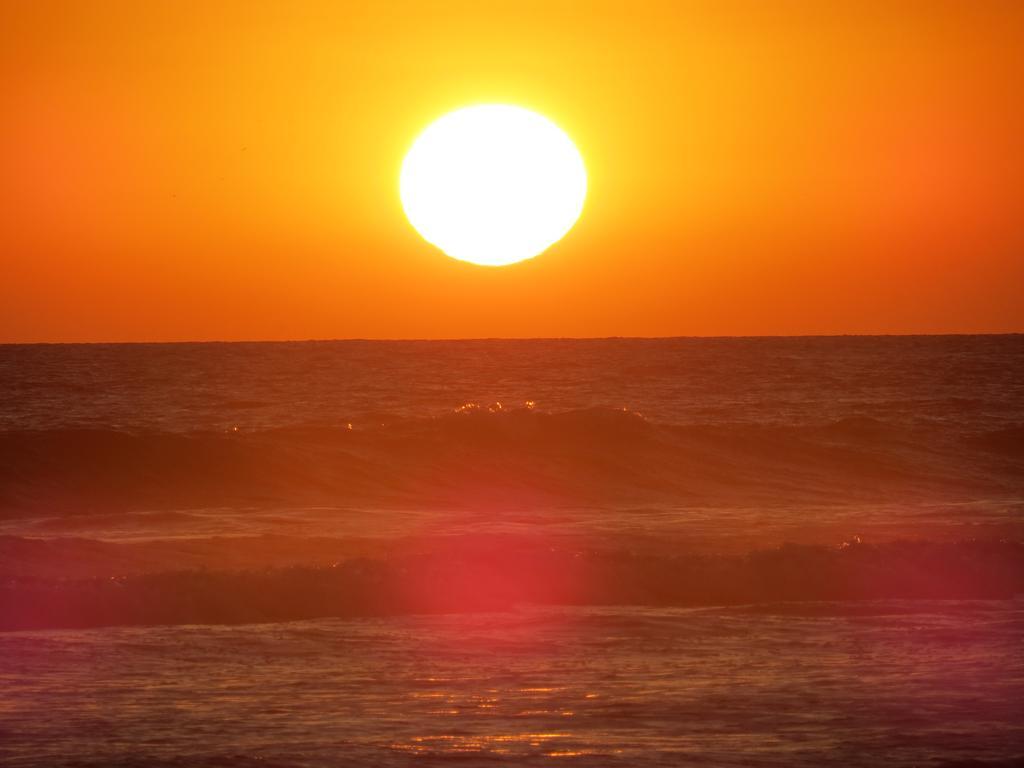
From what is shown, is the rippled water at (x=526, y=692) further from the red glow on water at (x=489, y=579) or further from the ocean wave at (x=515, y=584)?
the red glow on water at (x=489, y=579)

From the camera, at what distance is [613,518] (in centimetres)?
2603

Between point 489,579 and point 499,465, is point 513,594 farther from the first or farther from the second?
point 499,465

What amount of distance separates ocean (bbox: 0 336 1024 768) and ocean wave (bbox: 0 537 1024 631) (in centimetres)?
5

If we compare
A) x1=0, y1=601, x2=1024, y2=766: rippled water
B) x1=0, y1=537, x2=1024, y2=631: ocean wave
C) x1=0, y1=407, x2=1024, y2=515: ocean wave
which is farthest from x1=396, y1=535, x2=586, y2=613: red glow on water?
x1=0, y1=407, x2=1024, y2=515: ocean wave

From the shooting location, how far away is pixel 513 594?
16.4 metres

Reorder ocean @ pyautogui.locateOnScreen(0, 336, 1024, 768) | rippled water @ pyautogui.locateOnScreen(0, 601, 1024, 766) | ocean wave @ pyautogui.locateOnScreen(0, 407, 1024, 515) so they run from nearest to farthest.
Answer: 1. rippled water @ pyautogui.locateOnScreen(0, 601, 1024, 766)
2. ocean @ pyautogui.locateOnScreen(0, 336, 1024, 768)
3. ocean wave @ pyautogui.locateOnScreen(0, 407, 1024, 515)

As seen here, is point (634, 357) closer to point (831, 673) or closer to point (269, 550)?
point (269, 550)

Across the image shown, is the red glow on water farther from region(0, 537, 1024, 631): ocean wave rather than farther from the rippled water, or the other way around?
the rippled water

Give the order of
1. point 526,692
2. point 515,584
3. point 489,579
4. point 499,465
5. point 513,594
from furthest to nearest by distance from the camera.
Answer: point 499,465
point 489,579
point 515,584
point 513,594
point 526,692

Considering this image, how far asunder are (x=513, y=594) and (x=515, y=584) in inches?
25.3

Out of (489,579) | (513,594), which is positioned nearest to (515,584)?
(489,579)

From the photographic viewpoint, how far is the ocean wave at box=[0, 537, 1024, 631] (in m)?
15.4

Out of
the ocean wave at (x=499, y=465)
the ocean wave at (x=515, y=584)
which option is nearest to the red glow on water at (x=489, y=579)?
the ocean wave at (x=515, y=584)

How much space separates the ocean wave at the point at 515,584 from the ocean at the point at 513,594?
51mm
